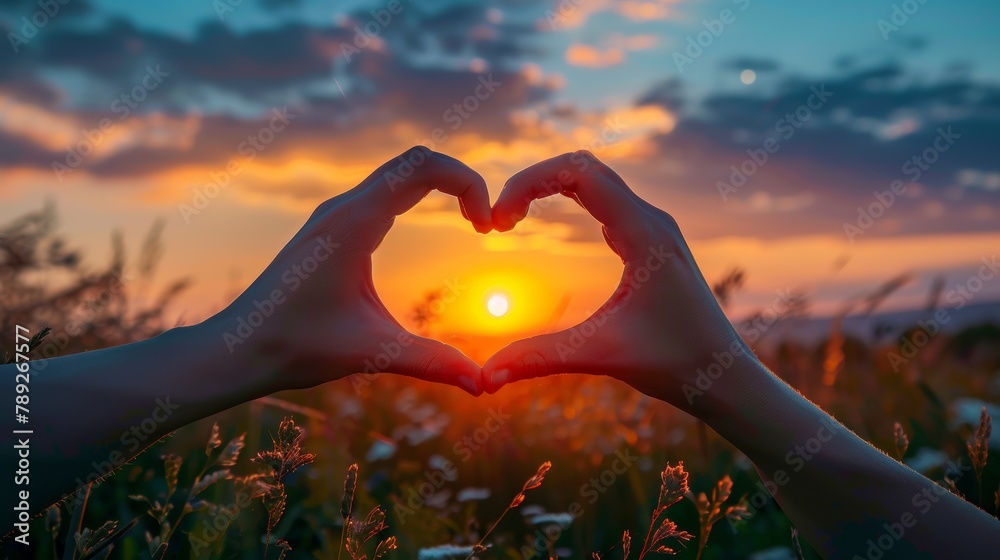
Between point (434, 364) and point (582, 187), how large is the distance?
24.1 inches

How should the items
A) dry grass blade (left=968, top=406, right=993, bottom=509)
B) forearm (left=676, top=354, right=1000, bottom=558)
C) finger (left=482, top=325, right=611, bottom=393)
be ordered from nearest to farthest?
forearm (left=676, top=354, right=1000, bottom=558) → finger (left=482, top=325, right=611, bottom=393) → dry grass blade (left=968, top=406, right=993, bottom=509)

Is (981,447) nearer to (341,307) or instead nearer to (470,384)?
(470,384)

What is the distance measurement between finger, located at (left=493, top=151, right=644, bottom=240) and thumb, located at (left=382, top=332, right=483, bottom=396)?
0.48 m

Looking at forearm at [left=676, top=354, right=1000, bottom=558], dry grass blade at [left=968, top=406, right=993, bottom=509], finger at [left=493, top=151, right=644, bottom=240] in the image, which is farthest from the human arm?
dry grass blade at [left=968, top=406, right=993, bottom=509]

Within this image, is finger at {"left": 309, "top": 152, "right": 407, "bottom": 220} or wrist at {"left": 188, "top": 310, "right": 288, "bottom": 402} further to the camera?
finger at {"left": 309, "top": 152, "right": 407, "bottom": 220}

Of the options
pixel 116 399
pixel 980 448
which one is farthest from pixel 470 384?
pixel 980 448

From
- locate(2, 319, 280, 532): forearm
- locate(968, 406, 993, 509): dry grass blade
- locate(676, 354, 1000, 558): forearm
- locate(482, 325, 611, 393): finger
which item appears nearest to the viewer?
locate(2, 319, 280, 532): forearm

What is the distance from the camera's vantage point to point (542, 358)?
1839mm

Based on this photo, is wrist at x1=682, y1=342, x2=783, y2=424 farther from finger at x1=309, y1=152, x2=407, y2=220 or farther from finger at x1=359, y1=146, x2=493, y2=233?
finger at x1=309, y1=152, x2=407, y2=220

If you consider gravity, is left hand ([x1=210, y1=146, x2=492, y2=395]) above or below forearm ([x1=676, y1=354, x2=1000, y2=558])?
above

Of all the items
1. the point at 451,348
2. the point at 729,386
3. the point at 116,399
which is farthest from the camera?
the point at 451,348

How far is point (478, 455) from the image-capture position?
388 centimetres

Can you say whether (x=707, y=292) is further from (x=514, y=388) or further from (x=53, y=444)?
(x=514, y=388)

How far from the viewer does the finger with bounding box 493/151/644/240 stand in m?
1.85
